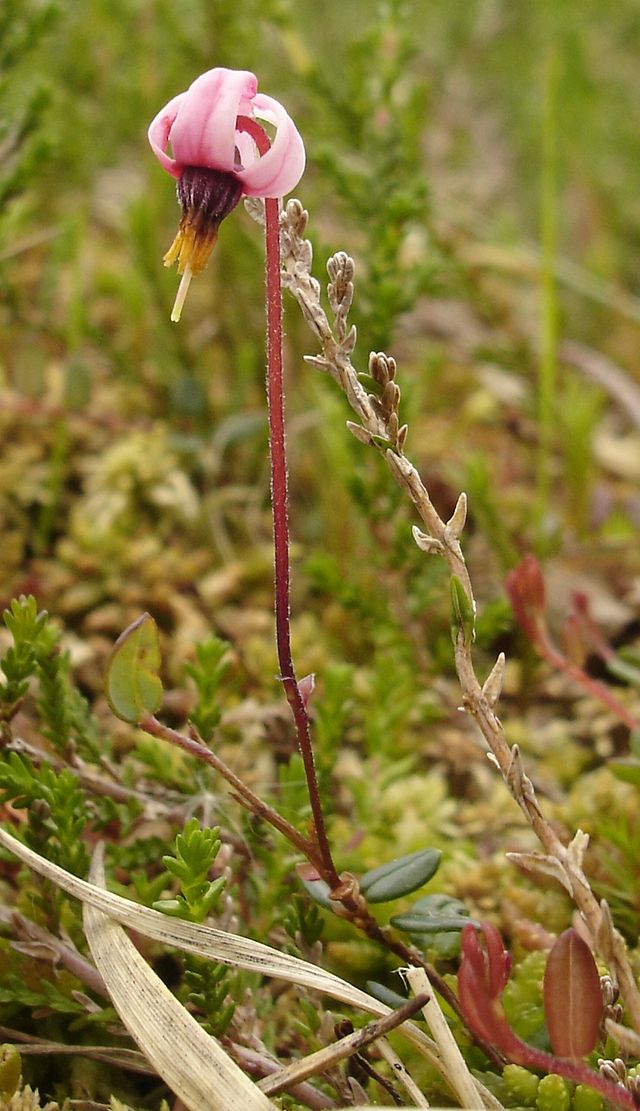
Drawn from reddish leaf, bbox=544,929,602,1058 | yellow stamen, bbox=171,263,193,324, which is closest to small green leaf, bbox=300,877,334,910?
reddish leaf, bbox=544,929,602,1058

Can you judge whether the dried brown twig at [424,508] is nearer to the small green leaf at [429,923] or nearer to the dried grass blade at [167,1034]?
the small green leaf at [429,923]

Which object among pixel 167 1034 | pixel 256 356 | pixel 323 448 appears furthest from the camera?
pixel 256 356

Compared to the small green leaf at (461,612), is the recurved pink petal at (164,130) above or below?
above

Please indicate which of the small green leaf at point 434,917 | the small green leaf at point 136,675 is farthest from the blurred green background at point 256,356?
the small green leaf at point 136,675

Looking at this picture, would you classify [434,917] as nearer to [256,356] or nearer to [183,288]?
[183,288]

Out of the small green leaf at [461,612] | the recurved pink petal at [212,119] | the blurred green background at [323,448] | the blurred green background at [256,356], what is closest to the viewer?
the recurved pink petal at [212,119]

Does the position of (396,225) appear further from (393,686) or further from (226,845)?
Answer: (226,845)

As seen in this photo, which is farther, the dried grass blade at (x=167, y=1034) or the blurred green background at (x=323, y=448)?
the blurred green background at (x=323, y=448)

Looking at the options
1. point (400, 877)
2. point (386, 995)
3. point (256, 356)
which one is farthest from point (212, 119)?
point (256, 356)
